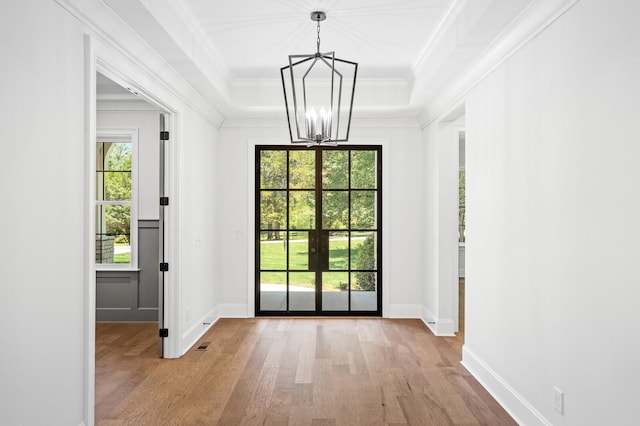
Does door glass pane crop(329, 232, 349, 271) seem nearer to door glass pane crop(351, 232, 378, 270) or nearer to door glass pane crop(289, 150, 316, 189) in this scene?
door glass pane crop(351, 232, 378, 270)

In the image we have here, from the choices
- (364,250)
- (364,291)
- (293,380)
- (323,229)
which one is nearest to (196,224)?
(323,229)

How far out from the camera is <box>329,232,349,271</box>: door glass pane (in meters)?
6.31

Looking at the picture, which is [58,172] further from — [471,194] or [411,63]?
[411,63]

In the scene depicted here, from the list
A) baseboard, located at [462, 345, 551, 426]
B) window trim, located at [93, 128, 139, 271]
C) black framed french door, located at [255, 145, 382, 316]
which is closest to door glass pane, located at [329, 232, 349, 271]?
black framed french door, located at [255, 145, 382, 316]

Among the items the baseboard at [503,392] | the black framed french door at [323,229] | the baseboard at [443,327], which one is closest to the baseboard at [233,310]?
the black framed french door at [323,229]

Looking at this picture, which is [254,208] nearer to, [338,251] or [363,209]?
[338,251]

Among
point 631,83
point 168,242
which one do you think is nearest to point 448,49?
point 631,83

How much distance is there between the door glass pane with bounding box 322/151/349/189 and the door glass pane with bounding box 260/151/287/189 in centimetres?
53

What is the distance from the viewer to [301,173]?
20.7ft

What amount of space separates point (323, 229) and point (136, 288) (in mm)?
2433

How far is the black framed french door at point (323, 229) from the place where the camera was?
6.31 metres

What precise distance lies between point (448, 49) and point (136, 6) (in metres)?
2.23

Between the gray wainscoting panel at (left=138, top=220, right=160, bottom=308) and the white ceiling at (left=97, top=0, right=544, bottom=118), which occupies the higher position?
the white ceiling at (left=97, top=0, right=544, bottom=118)

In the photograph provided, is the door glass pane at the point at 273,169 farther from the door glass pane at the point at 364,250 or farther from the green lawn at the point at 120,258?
the green lawn at the point at 120,258
